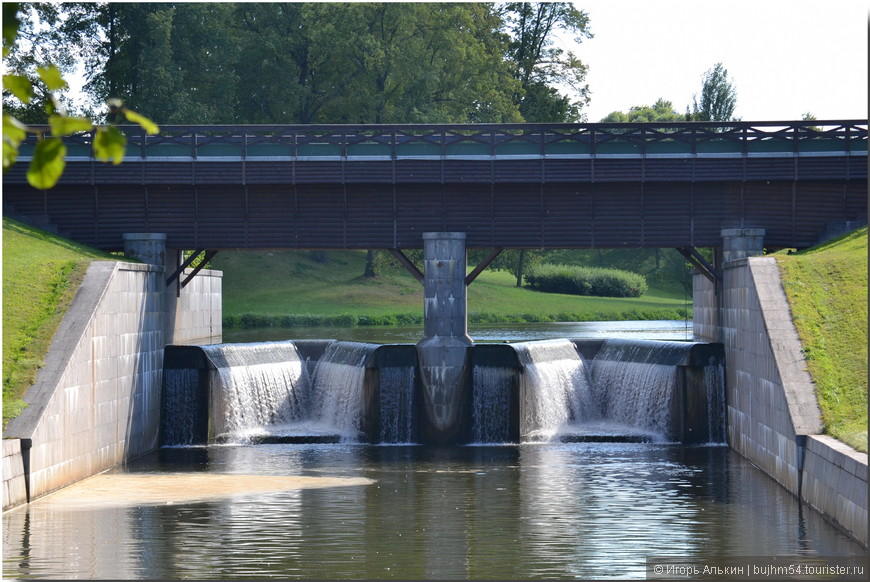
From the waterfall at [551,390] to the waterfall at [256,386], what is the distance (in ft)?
23.8

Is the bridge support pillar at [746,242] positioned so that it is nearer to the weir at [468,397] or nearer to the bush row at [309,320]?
the weir at [468,397]

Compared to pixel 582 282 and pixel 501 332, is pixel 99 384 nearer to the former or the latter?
pixel 501 332

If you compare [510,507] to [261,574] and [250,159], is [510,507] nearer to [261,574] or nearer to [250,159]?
[261,574]

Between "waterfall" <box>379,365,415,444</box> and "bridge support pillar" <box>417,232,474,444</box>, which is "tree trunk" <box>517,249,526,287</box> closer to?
"bridge support pillar" <box>417,232,474,444</box>

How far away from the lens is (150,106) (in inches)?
2530

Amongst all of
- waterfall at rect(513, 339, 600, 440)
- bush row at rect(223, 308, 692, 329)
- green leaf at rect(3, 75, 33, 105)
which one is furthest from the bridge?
green leaf at rect(3, 75, 33, 105)

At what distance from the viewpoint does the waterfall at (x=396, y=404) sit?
112ft

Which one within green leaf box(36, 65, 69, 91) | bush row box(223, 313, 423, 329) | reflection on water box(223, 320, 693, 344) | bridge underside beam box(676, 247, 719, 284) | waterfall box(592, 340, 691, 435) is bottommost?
waterfall box(592, 340, 691, 435)

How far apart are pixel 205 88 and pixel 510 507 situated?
2018 inches

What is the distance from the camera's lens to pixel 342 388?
35594mm

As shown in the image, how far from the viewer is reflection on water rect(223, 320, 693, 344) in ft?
169

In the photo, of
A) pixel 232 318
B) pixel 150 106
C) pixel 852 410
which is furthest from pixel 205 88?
pixel 852 410

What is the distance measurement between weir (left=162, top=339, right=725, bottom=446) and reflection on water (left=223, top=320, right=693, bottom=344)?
12831mm

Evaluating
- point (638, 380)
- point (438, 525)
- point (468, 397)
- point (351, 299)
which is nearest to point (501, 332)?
point (351, 299)
